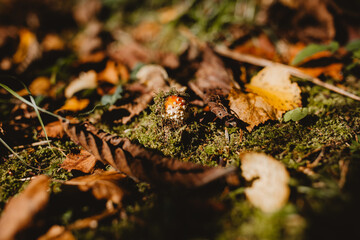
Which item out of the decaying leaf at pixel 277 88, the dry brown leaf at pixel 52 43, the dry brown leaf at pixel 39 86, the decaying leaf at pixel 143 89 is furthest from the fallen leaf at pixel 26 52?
the decaying leaf at pixel 277 88

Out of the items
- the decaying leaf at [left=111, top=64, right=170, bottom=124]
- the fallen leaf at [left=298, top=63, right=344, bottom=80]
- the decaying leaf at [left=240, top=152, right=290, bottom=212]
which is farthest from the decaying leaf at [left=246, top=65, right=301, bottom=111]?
the decaying leaf at [left=111, top=64, right=170, bottom=124]

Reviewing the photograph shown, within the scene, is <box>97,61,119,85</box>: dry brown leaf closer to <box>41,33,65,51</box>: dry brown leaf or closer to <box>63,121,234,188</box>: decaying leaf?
<box>63,121,234,188</box>: decaying leaf

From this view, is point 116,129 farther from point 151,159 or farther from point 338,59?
point 338,59

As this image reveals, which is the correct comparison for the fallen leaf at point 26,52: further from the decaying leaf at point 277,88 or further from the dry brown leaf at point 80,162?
the decaying leaf at point 277,88

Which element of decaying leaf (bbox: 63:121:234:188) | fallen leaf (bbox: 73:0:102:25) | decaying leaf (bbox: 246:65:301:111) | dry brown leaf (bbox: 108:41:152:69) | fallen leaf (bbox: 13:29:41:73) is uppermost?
fallen leaf (bbox: 73:0:102:25)

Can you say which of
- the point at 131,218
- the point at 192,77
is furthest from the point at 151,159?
the point at 192,77

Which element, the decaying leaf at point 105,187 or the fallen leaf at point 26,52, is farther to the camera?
the fallen leaf at point 26,52

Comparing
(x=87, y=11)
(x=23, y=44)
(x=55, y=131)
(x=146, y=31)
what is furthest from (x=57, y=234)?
(x=87, y=11)
